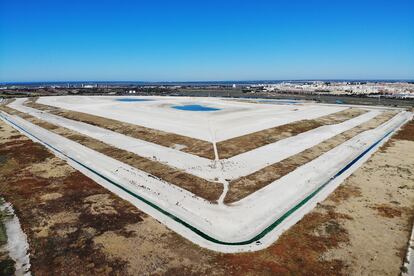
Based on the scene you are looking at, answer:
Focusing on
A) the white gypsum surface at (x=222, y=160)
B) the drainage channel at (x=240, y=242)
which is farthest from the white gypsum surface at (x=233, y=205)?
the white gypsum surface at (x=222, y=160)

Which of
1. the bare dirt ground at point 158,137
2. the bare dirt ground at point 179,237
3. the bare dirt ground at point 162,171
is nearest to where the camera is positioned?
the bare dirt ground at point 179,237

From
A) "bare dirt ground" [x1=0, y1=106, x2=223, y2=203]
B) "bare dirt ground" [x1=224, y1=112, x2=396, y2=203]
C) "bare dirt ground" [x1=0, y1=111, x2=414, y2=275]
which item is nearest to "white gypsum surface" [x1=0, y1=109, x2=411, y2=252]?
"bare dirt ground" [x1=224, y1=112, x2=396, y2=203]

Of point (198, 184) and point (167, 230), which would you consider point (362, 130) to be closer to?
point (198, 184)

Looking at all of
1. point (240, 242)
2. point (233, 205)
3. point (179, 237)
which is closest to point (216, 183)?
point (233, 205)

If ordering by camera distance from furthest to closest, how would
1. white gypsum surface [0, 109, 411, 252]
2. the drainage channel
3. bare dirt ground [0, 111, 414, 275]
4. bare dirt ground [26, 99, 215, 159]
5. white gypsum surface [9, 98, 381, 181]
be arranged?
1. bare dirt ground [26, 99, 215, 159]
2. white gypsum surface [9, 98, 381, 181]
3. white gypsum surface [0, 109, 411, 252]
4. the drainage channel
5. bare dirt ground [0, 111, 414, 275]

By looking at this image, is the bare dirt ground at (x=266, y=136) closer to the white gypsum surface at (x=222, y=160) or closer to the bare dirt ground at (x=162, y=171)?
the white gypsum surface at (x=222, y=160)

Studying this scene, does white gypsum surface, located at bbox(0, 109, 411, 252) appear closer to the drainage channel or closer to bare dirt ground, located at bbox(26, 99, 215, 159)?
the drainage channel
